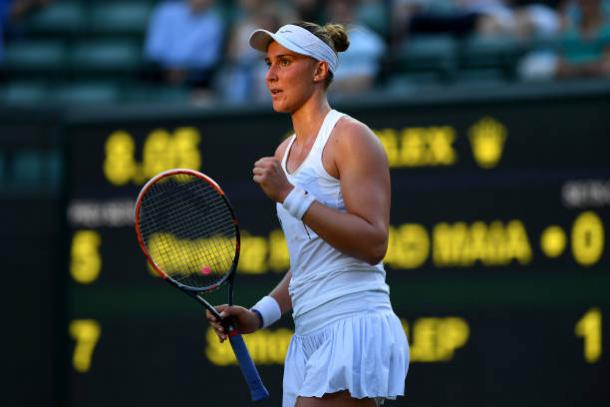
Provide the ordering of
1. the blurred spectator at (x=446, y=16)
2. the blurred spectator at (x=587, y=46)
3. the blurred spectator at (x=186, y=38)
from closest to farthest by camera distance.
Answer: the blurred spectator at (x=587, y=46), the blurred spectator at (x=446, y=16), the blurred spectator at (x=186, y=38)

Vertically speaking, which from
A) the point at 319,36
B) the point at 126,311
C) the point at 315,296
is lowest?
the point at 126,311

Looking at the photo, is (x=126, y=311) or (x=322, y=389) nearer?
(x=322, y=389)

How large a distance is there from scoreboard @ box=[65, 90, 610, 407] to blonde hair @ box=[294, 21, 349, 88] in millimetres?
2599

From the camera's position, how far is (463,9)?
8.02 metres

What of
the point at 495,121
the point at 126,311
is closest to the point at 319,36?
the point at 495,121

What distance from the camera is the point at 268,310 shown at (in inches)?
155

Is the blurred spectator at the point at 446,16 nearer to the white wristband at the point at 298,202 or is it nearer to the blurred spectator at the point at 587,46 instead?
the blurred spectator at the point at 587,46

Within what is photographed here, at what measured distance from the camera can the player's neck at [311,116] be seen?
3.76 metres

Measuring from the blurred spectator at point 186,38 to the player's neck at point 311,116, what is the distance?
411 centimetres

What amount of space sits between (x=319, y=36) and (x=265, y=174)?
0.54 meters

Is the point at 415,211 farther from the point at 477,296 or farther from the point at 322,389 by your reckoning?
the point at 322,389

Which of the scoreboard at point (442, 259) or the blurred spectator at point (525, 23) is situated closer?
the scoreboard at point (442, 259)

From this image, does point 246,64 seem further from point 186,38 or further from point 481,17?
point 481,17

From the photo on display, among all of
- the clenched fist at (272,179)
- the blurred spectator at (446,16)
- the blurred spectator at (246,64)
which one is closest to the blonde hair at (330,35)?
the clenched fist at (272,179)
